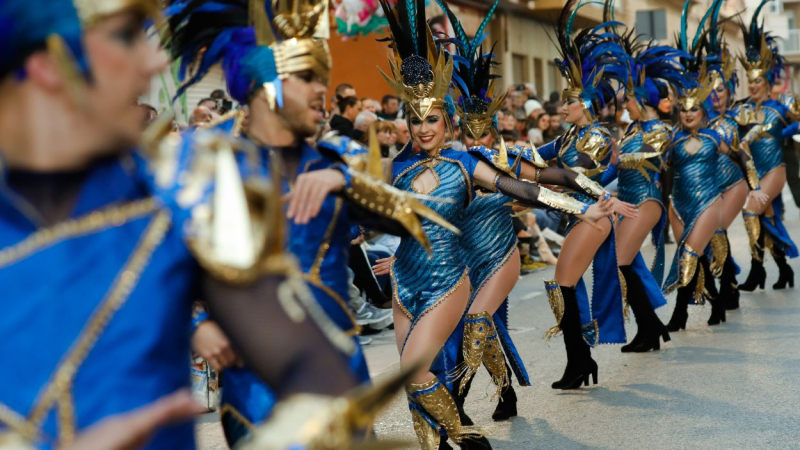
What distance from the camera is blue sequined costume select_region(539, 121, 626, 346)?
7.77m

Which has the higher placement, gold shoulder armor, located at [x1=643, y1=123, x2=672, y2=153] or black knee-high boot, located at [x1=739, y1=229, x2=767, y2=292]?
gold shoulder armor, located at [x1=643, y1=123, x2=672, y2=153]

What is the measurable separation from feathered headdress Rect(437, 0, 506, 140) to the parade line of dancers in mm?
13

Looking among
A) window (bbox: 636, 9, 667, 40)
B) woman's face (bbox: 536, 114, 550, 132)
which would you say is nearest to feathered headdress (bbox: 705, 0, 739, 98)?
woman's face (bbox: 536, 114, 550, 132)

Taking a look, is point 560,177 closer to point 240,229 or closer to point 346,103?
point 240,229

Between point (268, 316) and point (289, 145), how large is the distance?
1744mm

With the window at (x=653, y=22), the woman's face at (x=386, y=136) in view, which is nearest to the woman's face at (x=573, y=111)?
the woman's face at (x=386, y=136)

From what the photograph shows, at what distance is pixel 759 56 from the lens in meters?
13.4

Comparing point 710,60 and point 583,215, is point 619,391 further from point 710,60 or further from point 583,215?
point 710,60

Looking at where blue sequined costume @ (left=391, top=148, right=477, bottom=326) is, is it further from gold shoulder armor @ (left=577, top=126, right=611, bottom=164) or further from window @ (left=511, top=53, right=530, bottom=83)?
window @ (left=511, top=53, right=530, bottom=83)

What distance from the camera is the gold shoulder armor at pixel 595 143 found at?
7.84 metres

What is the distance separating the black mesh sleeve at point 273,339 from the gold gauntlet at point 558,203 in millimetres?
4083

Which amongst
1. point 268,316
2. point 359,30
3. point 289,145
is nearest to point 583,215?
point 289,145

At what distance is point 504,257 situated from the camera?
6.53 m

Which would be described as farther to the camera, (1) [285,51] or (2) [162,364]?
(1) [285,51]
